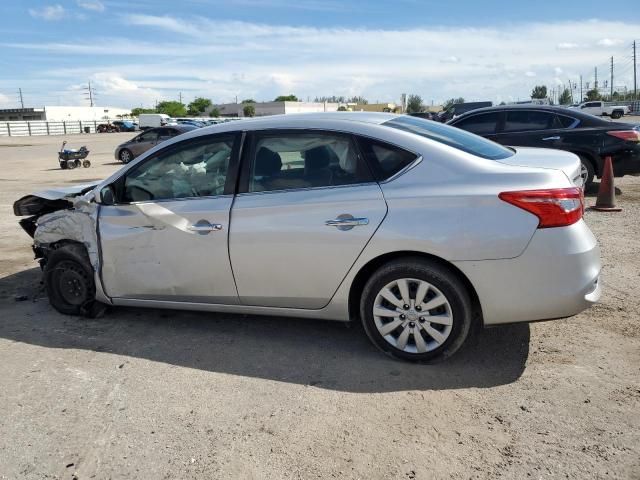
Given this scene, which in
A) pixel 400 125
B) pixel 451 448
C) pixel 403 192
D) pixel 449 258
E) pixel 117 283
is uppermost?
pixel 400 125

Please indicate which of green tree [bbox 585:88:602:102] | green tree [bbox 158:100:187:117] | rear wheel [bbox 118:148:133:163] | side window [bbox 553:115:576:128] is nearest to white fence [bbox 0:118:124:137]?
green tree [bbox 158:100:187:117]

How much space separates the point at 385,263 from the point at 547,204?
1.07 metres

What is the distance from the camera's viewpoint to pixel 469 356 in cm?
389

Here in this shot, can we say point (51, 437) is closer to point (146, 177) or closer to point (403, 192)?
point (146, 177)

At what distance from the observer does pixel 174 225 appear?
422 cm

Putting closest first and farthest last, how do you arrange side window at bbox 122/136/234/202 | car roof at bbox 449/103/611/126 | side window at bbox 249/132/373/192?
side window at bbox 249/132/373/192
side window at bbox 122/136/234/202
car roof at bbox 449/103/611/126

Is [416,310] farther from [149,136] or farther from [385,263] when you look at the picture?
[149,136]

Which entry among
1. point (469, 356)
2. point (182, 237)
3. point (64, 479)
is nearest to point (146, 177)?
point (182, 237)

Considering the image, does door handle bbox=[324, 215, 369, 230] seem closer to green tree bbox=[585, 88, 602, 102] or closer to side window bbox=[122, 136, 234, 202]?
side window bbox=[122, 136, 234, 202]

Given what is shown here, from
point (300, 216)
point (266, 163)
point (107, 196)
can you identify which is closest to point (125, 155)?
point (107, 196)

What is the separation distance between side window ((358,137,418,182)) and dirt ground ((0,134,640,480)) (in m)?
1.31

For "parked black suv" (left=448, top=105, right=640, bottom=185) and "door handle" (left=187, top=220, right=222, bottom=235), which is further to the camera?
"parked black suv" (left=448, top=105, right=640, bottom=185)

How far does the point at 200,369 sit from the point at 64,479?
1.23m

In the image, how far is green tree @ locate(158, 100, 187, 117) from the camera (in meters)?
124
